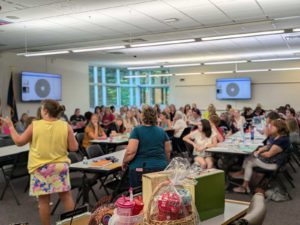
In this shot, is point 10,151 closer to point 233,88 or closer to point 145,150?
point 145,150

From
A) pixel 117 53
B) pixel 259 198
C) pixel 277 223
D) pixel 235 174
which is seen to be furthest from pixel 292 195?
pixel 117 53

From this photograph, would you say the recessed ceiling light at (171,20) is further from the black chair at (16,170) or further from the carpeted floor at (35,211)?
the black chair at (16,170)

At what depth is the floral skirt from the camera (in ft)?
10.4

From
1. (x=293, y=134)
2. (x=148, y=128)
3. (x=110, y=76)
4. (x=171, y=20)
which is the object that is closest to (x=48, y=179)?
(x=148, y=128)

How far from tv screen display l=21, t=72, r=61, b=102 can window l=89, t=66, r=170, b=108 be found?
10.1ft

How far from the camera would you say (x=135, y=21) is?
6.67 metres

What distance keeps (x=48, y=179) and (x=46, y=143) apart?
36cm

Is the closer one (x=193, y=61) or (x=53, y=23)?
(x=53, y=23)

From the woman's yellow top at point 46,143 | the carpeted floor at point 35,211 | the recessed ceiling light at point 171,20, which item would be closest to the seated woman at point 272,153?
the carpeted floor at point 35,211

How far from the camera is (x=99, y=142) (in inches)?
271

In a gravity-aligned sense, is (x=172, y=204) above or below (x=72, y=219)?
above

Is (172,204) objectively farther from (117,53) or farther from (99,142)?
(117,53)

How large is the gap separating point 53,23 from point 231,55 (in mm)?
7585

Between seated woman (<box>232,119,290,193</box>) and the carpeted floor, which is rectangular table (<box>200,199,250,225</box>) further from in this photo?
seated woman (<box>232,119,290,193</box>)
